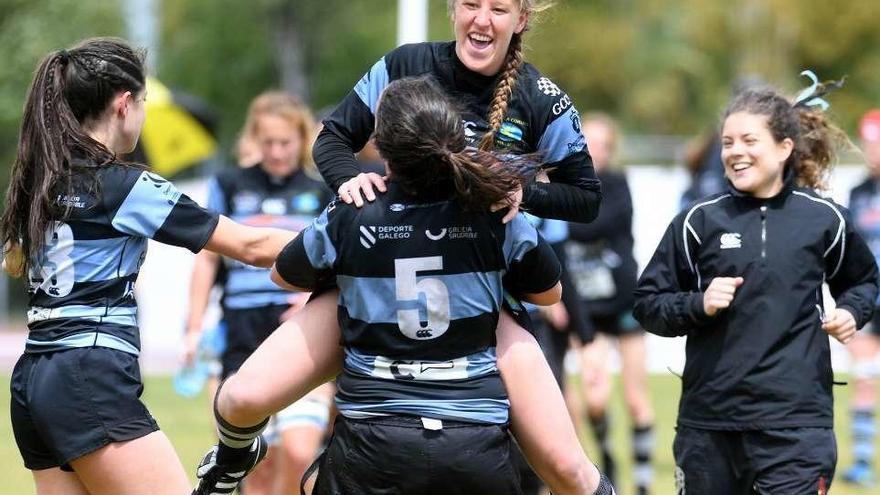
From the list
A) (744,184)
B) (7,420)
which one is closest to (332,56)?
(7,420)

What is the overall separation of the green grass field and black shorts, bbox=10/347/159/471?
4196 mm

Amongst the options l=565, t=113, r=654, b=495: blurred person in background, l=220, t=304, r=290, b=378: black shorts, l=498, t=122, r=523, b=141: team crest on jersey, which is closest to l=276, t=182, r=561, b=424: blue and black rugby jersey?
l=498, t=122, r=523, b=141: team crest on jersey

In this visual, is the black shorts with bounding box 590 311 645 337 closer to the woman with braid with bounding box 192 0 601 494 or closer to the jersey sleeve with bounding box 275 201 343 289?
the woman with braid with bounding box 192 0 601 494

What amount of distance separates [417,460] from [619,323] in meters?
5.54

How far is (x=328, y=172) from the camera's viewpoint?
181 inches

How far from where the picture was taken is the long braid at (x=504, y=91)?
441cm

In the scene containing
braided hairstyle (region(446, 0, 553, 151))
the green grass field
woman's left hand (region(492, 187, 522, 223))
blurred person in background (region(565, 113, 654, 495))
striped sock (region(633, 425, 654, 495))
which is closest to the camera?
woman's left hand (region(492, 187, 522, 223))

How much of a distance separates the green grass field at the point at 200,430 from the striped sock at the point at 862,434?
263 mm

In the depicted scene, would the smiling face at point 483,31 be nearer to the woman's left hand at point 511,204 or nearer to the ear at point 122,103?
the woman's left hand at point 511,204

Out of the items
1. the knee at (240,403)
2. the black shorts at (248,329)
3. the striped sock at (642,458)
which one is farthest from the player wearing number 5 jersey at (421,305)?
the striped sock at (642,458)

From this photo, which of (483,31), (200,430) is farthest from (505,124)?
(200,430)

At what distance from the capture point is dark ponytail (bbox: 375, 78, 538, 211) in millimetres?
4129

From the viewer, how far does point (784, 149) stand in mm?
5473

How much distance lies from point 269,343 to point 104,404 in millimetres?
555
